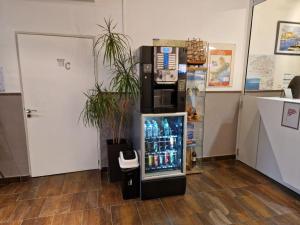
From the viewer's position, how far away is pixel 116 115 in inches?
116

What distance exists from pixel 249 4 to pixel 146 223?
3.64 meters

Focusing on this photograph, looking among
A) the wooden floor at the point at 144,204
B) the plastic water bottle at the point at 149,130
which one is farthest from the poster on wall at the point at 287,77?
the plastic water bottle at the point at 149,130

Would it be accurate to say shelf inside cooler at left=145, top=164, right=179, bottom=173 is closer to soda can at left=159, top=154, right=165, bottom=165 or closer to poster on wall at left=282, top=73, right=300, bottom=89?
soda can at left=159, top=154, right=165, bottom=165

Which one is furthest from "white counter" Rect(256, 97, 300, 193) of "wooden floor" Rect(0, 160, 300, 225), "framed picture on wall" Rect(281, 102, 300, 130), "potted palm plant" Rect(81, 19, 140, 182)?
"potted palm plant" Rect(81, 19, 140, 182)

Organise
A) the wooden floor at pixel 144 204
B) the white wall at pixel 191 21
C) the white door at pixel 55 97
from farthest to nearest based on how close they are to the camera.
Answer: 1. the white wall at pixel 191 21
2. the white door at pixel 55 97
3. the wooden floor at pixel 144 204

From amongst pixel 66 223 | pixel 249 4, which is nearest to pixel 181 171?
pixel 66 223

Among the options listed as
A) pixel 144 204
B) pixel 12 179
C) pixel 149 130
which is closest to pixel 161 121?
pixel 149 130

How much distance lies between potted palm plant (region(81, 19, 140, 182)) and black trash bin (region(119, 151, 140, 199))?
0.36 meters

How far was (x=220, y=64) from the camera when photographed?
333 centimetres

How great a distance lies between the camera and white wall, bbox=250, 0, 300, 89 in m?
A: 3.18

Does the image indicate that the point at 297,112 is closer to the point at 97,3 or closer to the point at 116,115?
the point at 116,115

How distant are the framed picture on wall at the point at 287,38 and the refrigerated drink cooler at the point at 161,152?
226cm

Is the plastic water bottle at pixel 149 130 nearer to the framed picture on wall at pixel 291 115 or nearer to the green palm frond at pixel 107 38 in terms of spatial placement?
the green palm frond at pixel 107 38

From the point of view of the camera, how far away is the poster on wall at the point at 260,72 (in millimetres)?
3321
